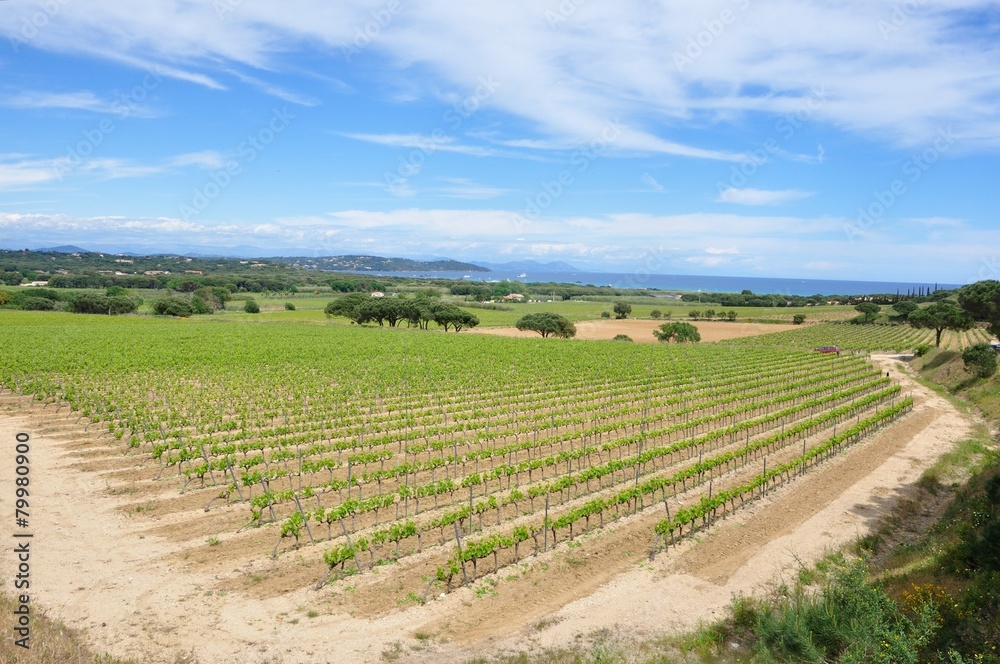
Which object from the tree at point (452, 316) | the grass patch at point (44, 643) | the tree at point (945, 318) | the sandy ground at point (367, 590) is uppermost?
the tree at point (945, 318)

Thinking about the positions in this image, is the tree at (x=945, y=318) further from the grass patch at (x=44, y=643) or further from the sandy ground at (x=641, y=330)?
the grass patch at (x=44, y=643)

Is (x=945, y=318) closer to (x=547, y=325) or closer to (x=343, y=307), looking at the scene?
(x=547, y=325)

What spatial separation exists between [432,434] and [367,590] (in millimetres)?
12462

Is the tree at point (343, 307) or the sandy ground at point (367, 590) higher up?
the tree at point (343, 307)

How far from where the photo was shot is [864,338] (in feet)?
Answer: 249

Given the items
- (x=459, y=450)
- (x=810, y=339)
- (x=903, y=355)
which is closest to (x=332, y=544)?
(x=459, y=450)

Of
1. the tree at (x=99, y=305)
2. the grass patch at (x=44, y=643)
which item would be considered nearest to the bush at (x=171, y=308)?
the tree at (x=99, y=305)

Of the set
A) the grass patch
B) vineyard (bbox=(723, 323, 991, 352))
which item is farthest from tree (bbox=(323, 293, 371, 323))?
the grass patch

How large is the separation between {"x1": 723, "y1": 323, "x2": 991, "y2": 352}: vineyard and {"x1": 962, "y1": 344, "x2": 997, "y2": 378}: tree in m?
27.0

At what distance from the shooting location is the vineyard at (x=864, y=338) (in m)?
67.1

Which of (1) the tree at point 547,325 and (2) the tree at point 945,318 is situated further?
(1) the tree at point 547,325

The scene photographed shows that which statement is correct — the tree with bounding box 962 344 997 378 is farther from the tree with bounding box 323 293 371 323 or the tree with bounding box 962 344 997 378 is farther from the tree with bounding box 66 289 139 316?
the tree with bounding box 66 289 139 316

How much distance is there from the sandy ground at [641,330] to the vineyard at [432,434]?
30700 millimetres

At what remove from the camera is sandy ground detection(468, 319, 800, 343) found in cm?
8281
